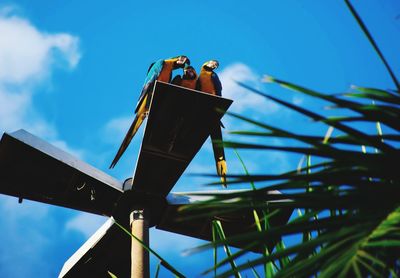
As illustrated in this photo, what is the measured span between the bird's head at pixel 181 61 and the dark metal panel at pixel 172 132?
3.66 feet

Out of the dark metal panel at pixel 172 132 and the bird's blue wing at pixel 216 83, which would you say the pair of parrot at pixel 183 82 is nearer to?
the bird's blue wing at pixel 216 83

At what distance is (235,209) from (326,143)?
0.75 feet

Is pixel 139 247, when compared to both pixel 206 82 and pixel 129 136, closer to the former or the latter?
pixel 129 136

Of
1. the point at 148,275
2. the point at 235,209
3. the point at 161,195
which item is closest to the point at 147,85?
the point at 161,195

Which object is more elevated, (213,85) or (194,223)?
(213,85)

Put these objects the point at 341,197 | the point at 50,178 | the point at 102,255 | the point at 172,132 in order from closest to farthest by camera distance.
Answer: the point at 341,197 < the point at 172,132 < the point at 50,178 < the point at 102,255

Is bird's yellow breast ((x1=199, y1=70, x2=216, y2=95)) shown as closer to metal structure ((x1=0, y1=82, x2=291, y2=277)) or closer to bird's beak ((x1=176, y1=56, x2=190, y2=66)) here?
bird's beak ((x1=176, y1=56, x2=190, y2=66))

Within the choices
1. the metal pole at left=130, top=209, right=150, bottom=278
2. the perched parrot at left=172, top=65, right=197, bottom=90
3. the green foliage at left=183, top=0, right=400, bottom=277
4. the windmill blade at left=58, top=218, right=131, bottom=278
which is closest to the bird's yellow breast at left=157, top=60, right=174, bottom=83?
the perched parrot at left=172, top=65, right=197, bottom=90

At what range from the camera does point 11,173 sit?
4.43 m

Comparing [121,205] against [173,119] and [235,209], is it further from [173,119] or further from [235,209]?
[235,209]

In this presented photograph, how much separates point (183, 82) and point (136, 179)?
1042 millimetres

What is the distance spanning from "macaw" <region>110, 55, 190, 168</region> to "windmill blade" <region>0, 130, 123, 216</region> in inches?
13.2

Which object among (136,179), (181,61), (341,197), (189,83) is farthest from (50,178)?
(341,197)

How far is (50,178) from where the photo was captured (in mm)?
4453
